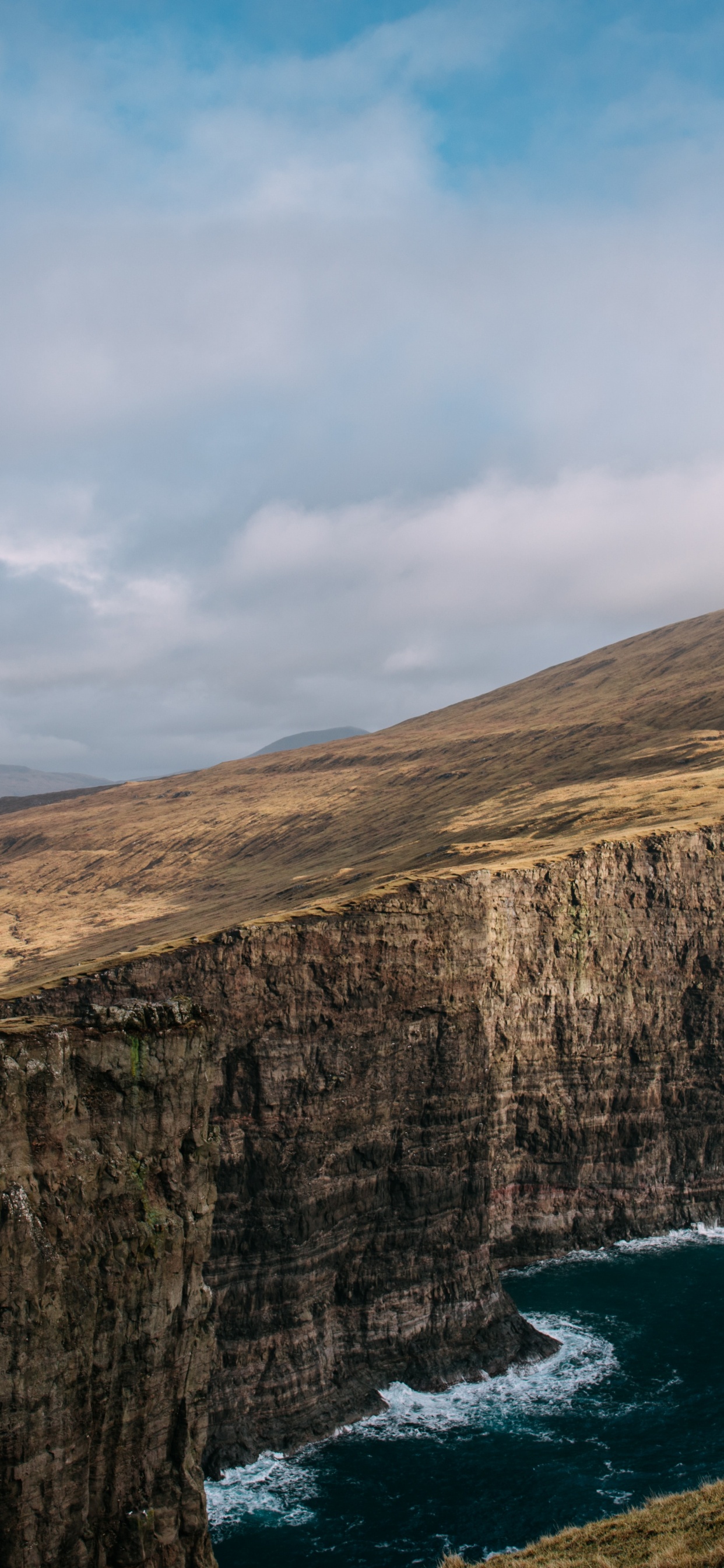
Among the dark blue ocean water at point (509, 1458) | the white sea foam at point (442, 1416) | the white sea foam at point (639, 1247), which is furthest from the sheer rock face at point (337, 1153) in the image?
the dark blue ocean water at point (509, 1458)

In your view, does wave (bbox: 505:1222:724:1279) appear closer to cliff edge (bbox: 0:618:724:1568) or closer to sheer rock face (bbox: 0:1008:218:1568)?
cliff edge (bbox: 0:618:724:1568)

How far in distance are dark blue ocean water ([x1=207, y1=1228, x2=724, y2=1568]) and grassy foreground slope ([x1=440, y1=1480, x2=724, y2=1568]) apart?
65.1ft

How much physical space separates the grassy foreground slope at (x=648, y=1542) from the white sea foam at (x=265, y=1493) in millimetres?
25305

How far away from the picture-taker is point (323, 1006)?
8044 cm

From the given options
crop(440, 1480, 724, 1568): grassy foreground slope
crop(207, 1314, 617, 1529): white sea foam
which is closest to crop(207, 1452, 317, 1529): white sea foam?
crop(207, 1314, 617, 1529): white sea foam

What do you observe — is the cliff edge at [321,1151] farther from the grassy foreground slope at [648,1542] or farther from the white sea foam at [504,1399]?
the grassy foreground slope at [648,1542]

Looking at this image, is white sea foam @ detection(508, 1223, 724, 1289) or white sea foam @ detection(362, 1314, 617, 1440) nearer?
white sea foam @ detection(362, 1314, 617, 1440)

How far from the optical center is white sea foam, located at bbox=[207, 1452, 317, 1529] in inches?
2509

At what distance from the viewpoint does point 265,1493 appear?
66000 mm

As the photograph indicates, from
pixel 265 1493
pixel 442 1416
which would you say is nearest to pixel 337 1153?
pixel 442 1416

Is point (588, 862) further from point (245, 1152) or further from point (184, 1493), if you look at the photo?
point (184, 1493)

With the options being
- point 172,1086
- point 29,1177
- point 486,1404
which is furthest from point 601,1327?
point 29,1177

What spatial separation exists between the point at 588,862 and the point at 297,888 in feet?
286

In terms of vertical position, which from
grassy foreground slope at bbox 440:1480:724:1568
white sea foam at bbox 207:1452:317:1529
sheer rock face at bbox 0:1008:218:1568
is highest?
sheer rock face at bbox 0:1008:218:1568
